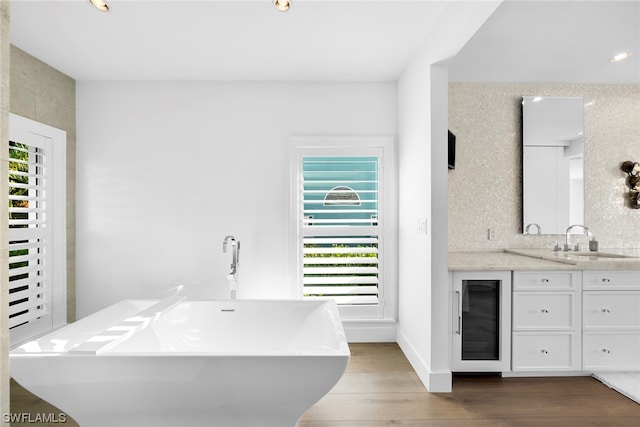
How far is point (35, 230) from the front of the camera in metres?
2.91

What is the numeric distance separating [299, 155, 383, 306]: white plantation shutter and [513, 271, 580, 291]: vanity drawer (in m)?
1.15

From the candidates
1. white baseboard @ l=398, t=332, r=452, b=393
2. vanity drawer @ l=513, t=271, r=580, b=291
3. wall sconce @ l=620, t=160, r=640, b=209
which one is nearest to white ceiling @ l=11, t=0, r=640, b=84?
wall sconce @ l=620, t=160, r=640, b=209

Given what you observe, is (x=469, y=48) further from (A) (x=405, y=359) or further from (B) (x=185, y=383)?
(B) (x=185, y=383)

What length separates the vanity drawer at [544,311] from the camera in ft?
8.73

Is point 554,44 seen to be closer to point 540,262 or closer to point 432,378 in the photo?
point 540,262

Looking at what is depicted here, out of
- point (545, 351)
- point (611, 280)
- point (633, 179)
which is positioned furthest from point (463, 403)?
point (633, 179)

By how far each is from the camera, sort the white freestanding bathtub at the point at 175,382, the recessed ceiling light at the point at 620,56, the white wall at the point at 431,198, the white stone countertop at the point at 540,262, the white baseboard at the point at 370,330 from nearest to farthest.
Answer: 1. the white freestanding bathtub at the point at 175,382
2. the white wall at the point at 431,198
3. the white stone countertop at the point at 540,262
4. the recessed ceiling light at the point at 620,56
5. the white baseboard at the point at 370,330

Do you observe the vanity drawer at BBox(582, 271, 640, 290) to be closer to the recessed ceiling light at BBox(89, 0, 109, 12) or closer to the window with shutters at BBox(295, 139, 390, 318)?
the window with shutters at BBox(295, 139, 390, 318)

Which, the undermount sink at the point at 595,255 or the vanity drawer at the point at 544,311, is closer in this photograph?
the vanity drawer at the point at 544,311

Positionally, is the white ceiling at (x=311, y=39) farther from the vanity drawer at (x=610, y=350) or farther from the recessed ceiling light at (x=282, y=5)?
the vanity drawer at (x=610, y=350)

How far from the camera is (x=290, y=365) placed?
1.59 m

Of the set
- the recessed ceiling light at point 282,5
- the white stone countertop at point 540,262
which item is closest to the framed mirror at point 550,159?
the white stone countertop at point 540,262

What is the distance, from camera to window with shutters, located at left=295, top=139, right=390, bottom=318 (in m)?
3.36

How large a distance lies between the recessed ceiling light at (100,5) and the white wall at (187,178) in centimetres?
116
